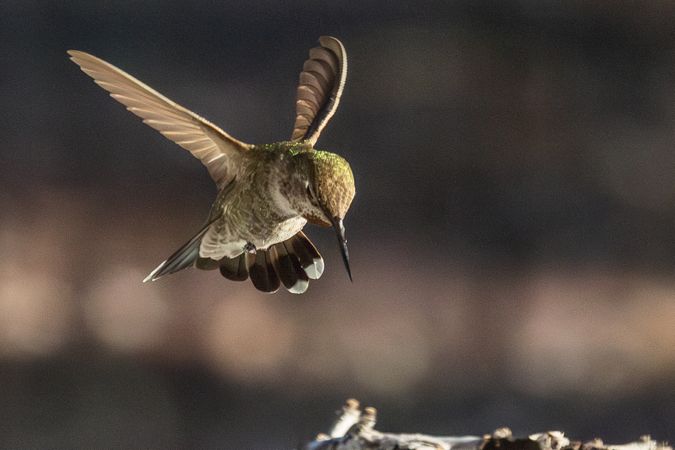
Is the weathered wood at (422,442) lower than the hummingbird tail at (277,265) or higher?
lower

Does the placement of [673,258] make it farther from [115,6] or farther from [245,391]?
[115,6]

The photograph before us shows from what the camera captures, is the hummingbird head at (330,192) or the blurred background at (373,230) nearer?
the hummingbird head at (330,192)

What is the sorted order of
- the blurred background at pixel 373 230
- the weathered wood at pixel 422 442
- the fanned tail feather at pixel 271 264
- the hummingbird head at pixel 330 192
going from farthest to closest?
the blurred background at pixel 373 230 < the weathered wood at pixel 422 442 < the fanned tail feather at pixel 271 264 < the hummingbird head at pixel 330 192

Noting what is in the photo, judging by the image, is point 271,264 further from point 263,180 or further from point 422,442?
point 422,442

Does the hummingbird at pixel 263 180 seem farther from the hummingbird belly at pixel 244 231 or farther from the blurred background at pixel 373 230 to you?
the blurred background at pixel 373 230

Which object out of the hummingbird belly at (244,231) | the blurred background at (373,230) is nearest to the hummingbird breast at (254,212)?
the hummingbird belly at (244,231)

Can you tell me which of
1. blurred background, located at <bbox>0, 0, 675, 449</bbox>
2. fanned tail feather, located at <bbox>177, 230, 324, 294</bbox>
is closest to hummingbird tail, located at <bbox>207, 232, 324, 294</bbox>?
fanned tail feather, located at <bbox>177, 230, 324, 294</bbox>

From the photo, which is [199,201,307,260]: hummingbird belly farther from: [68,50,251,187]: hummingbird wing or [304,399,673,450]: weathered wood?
[304,399,673,450]: weathered wood
